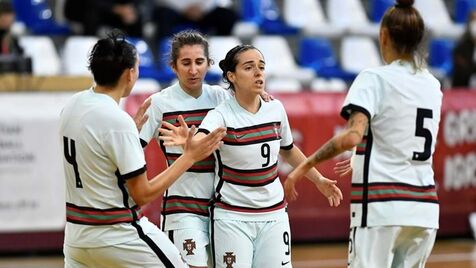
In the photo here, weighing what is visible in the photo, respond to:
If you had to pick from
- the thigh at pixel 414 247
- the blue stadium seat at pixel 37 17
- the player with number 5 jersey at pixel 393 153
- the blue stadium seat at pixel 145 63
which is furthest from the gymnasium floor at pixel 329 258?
the player with number 5 jersey at pixel 393 153

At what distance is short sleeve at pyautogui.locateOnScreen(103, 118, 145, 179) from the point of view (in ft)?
17.4

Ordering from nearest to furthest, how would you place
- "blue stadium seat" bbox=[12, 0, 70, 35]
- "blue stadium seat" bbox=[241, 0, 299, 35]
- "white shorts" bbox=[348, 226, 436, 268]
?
"white shorts" bbox=[348, 226, 436, 268] → "blue stadium seat" bbox=[12, 0, 70, 35] → "blue stadium seat" bbox=[241, 0, 299, 35]

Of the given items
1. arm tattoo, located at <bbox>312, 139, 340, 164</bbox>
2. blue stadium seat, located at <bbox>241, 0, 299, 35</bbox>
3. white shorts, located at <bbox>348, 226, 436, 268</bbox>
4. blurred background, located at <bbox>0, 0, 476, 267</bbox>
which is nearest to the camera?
arm tattoo, located at <bbox>312, 139, 340, 164</bbox>

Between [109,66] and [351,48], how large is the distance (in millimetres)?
8932

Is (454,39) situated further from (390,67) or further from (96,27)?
(390,67)

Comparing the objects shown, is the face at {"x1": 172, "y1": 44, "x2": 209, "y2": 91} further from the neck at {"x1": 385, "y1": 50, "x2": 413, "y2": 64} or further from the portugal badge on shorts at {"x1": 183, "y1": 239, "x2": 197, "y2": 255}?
the neck at {"x1": 385, "y1": 50, "x2": 413, "y2": 64}

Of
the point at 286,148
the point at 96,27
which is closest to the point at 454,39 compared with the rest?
the point at 96,27

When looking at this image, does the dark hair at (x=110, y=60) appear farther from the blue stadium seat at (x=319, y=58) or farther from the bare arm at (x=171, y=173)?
the blue stadium seat at (x=319, y=58)

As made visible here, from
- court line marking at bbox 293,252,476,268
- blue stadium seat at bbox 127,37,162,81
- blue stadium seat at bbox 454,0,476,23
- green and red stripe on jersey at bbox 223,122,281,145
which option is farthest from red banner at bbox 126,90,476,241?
green and red stripe on jersey at bbox 223,122,281,145

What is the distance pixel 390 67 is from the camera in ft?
18.4

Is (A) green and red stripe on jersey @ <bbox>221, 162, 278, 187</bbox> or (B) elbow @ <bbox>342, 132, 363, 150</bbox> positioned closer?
(B) elbow @ <bbox>342, 132, 363, 150</bbox>

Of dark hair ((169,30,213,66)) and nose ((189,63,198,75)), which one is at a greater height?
dark hair ((169,30,213,66))

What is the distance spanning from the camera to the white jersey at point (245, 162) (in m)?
6.21

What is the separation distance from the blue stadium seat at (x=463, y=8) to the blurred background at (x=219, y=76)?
14 millimetres
